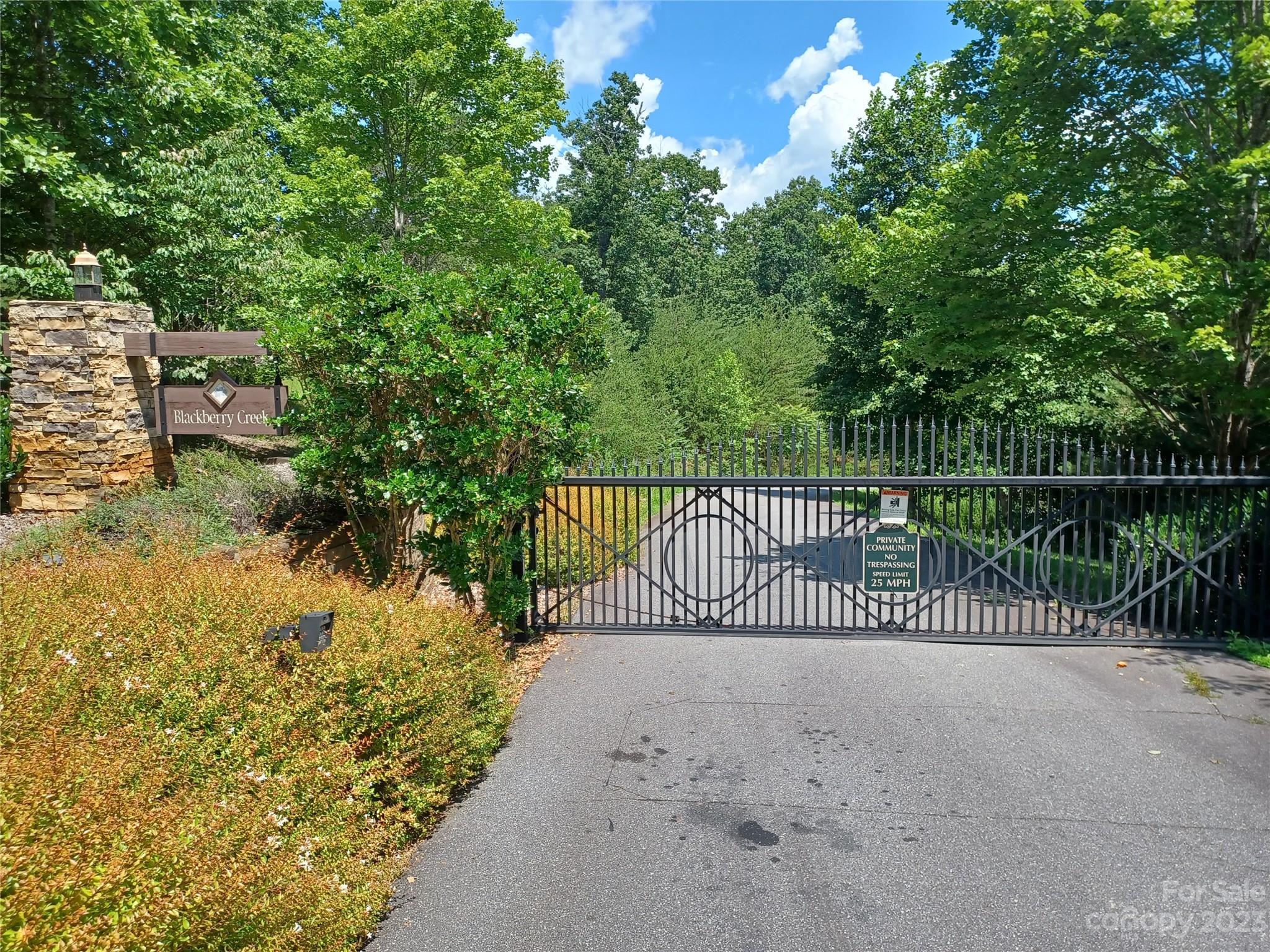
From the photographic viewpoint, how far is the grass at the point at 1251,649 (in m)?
6.50

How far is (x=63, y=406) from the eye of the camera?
697 centimetres

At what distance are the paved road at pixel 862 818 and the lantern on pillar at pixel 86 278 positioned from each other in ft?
18.9

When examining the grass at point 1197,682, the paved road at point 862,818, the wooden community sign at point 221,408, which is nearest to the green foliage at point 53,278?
the wooden community sign at point 221,408

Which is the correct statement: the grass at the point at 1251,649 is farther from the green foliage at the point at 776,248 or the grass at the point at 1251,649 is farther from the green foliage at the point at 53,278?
the green foliage at the point at 776,248

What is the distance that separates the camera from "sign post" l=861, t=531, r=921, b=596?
6918 millimetres

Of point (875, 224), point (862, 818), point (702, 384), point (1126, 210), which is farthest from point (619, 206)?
point (862, 818)

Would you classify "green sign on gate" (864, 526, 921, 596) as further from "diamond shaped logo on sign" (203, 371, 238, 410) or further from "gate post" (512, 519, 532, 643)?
"diamond shaped logo on sign" (203, 371, 238, 410)

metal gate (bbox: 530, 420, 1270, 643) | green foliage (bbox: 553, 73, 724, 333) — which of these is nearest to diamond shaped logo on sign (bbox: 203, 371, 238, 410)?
metal gate (bbox: 530, 420, 1270, 643)

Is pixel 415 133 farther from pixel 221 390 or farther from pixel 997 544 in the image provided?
pixel 997 544

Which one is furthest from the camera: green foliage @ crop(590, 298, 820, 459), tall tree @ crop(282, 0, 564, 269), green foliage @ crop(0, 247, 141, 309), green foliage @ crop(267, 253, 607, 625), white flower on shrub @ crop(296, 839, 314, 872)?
green foliage @ crop(590, 298, 820, 459)

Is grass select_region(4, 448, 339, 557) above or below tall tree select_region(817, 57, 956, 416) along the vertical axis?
below

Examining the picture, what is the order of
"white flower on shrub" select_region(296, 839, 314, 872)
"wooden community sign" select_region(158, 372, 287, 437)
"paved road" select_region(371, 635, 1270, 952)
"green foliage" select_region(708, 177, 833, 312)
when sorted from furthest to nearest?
"green foliage" select_region(708, 177, 833, 312) < "wooden community sign" select_region(158, 372, 287, 437) < "paved road" select_region(371, 635, 1270, 952) < "white flower on shrub" select_region(296, 839, 314, 872)

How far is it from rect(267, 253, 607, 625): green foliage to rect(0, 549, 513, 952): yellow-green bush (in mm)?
1060

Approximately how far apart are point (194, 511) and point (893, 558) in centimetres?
651
